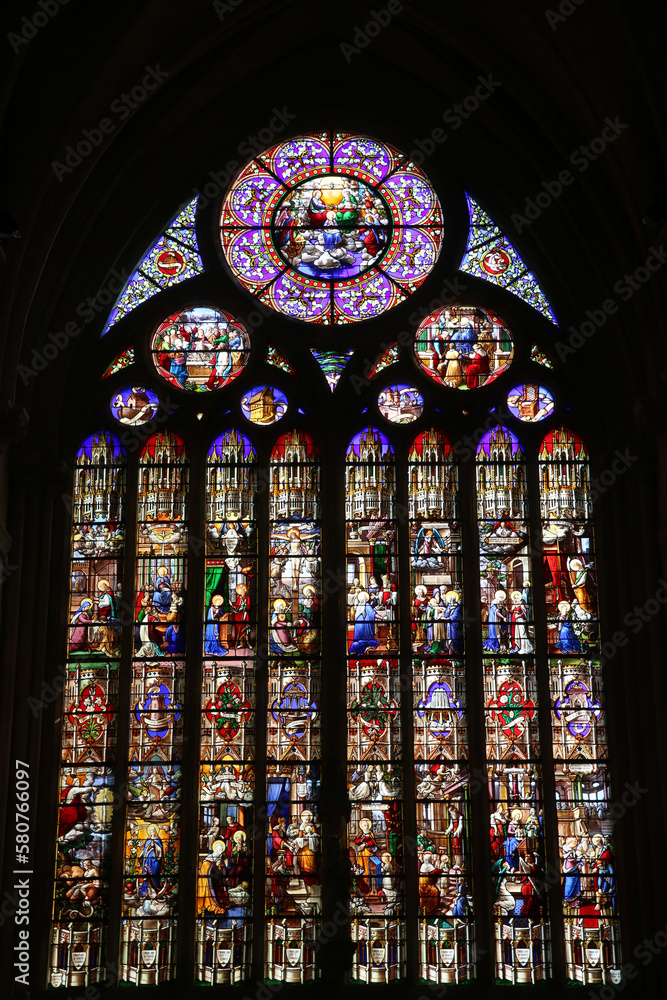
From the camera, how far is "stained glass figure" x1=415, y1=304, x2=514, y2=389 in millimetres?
17531

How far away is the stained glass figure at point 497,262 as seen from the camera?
17.8 m

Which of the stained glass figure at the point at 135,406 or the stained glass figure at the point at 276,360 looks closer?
the stained glass figure at the point at 135,406

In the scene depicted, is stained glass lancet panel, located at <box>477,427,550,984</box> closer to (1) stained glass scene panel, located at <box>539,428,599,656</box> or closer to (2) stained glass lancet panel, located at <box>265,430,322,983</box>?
(1) stained glass scene panel, located at <box>539,428,599,656</box>

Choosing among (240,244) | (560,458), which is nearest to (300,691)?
(560,458)

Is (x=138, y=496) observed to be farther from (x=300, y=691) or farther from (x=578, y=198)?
(x=578, y=198)

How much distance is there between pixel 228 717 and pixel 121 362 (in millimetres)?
4156

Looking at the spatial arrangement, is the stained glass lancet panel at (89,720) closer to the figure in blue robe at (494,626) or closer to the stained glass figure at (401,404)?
the stained glass figure at (401,404)

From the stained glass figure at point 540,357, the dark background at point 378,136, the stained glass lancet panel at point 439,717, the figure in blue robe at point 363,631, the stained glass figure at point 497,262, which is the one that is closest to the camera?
the stained glass lancet panel at point 439,717

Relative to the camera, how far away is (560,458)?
1716cm

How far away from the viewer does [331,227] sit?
723 inches

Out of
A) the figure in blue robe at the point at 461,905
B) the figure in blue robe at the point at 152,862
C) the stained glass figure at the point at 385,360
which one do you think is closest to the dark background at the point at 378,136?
the stained glass figure at the point at 385,360

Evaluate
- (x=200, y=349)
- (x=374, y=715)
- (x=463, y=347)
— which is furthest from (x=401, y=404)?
(x=374, y=715)

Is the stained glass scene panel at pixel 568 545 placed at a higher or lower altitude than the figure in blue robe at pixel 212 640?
higher

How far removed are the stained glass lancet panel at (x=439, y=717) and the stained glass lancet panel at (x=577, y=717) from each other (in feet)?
3.03
